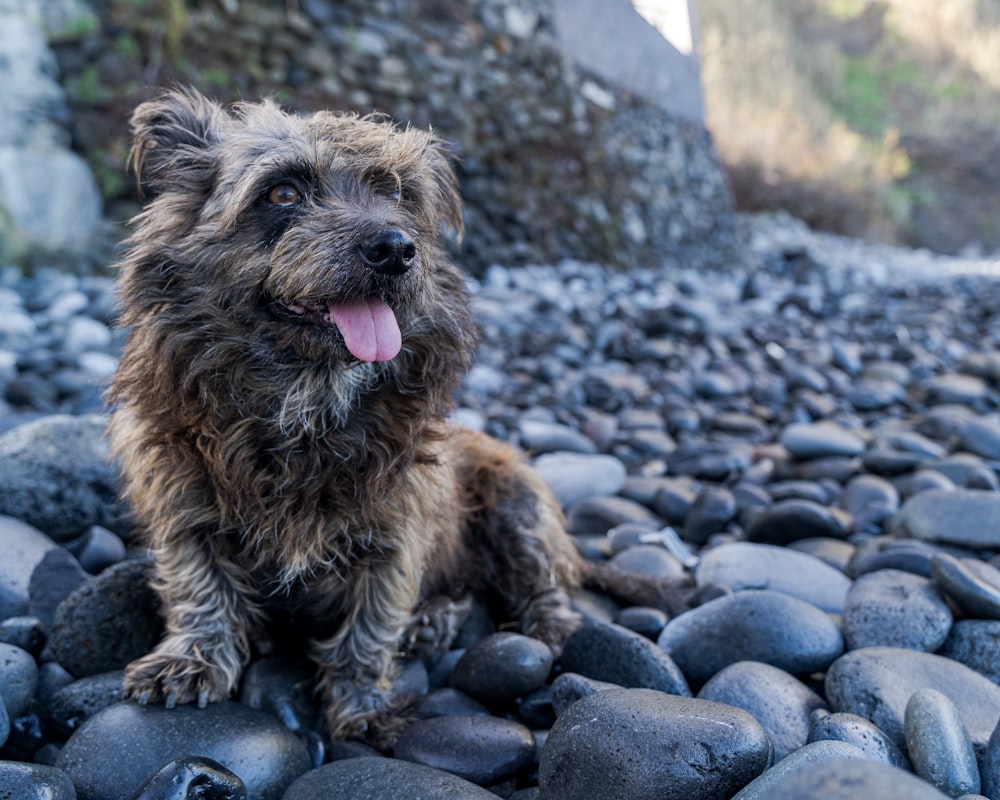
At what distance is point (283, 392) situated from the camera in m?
2.90

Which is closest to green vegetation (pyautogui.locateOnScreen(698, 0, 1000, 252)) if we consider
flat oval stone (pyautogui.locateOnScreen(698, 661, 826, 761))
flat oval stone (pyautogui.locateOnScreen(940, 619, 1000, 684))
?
flat oval stone (pyautogui.locateOnScreen(940, 619, 1000, 684))

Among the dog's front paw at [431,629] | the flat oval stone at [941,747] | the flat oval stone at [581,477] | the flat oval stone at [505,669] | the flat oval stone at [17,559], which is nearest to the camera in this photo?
the flat oval stone at [941,747]

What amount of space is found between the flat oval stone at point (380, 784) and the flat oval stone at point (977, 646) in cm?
184

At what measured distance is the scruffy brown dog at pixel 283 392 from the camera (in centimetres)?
280

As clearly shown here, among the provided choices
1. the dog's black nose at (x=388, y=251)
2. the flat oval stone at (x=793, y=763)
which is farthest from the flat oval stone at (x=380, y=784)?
the dog's black nose at (x=388, y=251)

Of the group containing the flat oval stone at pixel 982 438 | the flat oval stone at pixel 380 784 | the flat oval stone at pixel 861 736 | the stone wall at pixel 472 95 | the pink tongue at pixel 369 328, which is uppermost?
the stone wall at pixel 472 95

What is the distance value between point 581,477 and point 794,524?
119cm

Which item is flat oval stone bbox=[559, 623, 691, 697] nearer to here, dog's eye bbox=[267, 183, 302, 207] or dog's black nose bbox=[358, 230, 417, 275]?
dog's black nose bbox=[358, 230, 417, 275]

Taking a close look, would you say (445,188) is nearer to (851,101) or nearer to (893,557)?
(893,557)

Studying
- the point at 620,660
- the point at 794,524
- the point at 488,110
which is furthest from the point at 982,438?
the point at 488,110

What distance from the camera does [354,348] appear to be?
8.96 ft

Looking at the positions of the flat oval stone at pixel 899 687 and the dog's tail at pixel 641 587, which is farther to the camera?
the dog's tail at pixel 641 587

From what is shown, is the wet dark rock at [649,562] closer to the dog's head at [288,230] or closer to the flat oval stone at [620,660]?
the flat oval stone at [620,660]

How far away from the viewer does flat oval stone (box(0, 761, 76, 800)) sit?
2.10m
